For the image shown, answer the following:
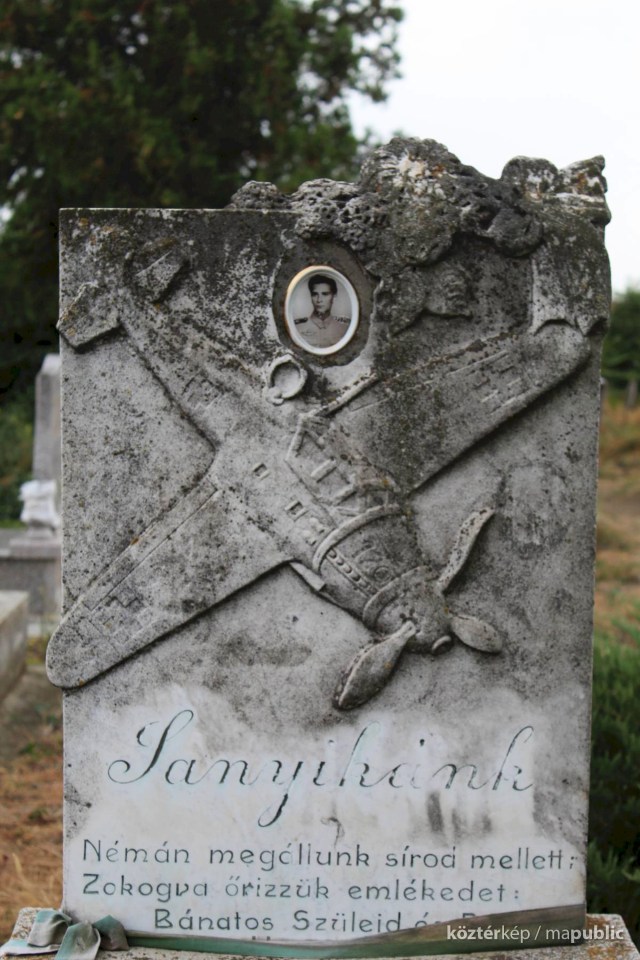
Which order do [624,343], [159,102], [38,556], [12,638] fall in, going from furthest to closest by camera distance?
1. [624,343]
2. [159,102]
3. [38,556]
4. [12,638]

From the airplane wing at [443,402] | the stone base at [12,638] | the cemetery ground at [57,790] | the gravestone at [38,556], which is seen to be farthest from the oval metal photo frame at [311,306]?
the gravestone at [38,556]

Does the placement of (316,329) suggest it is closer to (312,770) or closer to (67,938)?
(312,770)

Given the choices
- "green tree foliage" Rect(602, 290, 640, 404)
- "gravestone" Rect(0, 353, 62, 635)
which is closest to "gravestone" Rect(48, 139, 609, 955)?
"gravestone" Rect(0, 353, 62, 635)

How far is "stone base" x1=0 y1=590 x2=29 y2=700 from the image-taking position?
6383mm

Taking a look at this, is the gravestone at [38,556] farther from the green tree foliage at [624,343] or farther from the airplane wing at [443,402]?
the green tree foliage at [624,343]

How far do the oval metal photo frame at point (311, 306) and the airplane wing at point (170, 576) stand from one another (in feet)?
1.26

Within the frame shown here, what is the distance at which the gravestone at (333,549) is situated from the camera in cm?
276

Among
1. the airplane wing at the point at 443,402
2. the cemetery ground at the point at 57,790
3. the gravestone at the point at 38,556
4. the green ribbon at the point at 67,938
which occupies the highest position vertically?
the airplane wing at the point at 443,402

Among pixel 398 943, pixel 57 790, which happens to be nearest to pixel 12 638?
pixel 57 790

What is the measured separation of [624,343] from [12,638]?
1710 centimetres

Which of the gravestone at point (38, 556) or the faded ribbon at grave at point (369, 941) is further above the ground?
the gravestone at point (38, 556)

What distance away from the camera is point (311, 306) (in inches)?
109

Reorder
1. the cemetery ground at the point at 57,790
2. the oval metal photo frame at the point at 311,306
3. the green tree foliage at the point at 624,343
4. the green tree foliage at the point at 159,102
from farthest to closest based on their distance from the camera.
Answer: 1. the green tree foliage at the point at 624,343
2. the green tree foliage at the point at 159,102
3. the cemetery ground at the point at 57,790
4. the oval metal photo frame at the point at 311,306

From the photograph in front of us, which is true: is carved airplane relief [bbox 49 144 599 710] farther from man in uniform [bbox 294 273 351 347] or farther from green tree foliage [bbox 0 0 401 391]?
green tree foliage [bbox 0 0 401 391]
